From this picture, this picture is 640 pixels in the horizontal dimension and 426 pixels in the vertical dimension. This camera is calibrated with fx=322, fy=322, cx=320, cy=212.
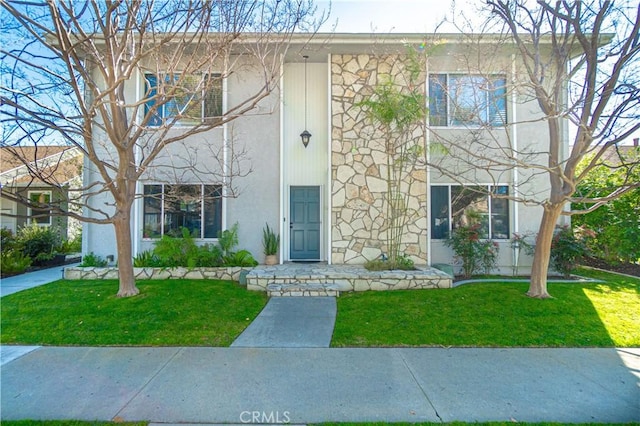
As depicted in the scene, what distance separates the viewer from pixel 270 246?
8.80 m

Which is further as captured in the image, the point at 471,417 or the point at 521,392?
the point at 521,392

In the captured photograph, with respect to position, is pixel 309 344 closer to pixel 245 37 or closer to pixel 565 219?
pixel 245 37

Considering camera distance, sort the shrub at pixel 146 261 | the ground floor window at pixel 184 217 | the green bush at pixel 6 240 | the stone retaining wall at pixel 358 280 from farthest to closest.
A: the green bush at pixel 6 240, the ground floor window at pixel 184 217, the shrub at pixel 146 261, the stone retaining wall at pixel 358 280

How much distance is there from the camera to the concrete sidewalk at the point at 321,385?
299 centimetres

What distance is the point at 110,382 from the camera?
353cm

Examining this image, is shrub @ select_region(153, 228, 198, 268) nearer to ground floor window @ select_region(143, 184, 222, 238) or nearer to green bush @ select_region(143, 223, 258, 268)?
green bush @ select_region(143, 223, 258, 268)

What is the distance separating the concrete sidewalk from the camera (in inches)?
118

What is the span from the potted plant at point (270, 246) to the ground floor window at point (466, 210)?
4.49m

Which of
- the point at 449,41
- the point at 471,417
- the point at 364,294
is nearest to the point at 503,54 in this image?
the point at 449,41

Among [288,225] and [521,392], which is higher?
[288,225]

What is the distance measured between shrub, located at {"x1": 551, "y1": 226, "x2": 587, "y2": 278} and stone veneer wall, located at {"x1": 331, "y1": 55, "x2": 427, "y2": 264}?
11.1 feet

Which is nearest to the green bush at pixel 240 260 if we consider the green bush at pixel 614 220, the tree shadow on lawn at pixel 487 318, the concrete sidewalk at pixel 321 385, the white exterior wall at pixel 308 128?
the white exterior wall at pixel 308 128

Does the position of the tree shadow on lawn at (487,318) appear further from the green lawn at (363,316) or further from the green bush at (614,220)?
the green bush at (614,220)

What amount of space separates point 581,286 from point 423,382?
21.4ft
